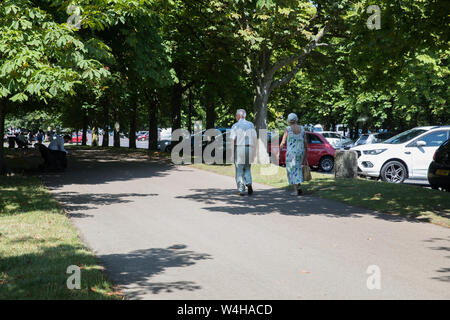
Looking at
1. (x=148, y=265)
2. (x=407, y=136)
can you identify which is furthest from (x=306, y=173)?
(x=148, y=265)

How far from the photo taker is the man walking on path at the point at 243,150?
12.1 m

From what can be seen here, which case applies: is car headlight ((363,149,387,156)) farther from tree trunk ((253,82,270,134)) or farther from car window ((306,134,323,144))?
tree trunk ((253,82,270,134))

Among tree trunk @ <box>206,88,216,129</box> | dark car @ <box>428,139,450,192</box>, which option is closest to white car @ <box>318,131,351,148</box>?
tree trunk @ <box>206,88,216,129</box>

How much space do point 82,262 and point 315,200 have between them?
6761mm

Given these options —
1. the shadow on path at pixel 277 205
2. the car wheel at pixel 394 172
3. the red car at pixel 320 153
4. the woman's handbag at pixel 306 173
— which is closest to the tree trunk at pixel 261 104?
the red car at pixel 320 153

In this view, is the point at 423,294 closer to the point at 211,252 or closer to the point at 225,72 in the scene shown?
the point at 211,252

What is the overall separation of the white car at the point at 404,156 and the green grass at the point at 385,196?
1645 millimetres

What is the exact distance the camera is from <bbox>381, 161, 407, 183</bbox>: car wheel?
50.3ft

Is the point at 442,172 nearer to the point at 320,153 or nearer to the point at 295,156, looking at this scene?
the point at 295,156

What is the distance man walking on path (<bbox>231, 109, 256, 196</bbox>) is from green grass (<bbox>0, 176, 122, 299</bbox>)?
4.40 m

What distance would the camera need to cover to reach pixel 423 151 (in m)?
15.0

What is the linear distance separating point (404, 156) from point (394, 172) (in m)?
0.60

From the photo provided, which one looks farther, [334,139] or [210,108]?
[334,139]
